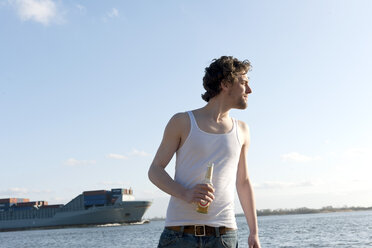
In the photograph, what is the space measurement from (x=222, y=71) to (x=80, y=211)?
6859 centimetres

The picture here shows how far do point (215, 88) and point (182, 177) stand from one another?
43 centimetres

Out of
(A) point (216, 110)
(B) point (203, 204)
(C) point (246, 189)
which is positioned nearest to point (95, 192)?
(C) point (246, 189)

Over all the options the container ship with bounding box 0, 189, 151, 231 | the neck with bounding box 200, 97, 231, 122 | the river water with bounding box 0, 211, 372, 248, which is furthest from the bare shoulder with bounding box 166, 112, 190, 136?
the container ship with bounding box 0, 189, 151, 231

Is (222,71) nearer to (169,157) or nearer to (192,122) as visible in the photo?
(192,122)

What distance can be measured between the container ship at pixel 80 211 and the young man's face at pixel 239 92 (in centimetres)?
6434

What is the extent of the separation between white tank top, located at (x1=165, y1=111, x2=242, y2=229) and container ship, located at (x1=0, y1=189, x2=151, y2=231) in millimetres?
64384

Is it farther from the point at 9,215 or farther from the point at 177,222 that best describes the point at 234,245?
the point at 9,215

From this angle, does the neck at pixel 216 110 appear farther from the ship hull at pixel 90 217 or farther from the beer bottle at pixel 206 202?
the ship hull at pixel 90 217

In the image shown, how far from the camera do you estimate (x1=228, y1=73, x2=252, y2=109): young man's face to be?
2.20 metres

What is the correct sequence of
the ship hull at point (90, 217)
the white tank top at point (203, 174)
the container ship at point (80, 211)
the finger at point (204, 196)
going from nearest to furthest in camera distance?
1. the finger at point (204, 196)
2. the white tank top at point (203, 174)
3. the ship hull at point (90, 217)
4. the container ship at point (80, 211)

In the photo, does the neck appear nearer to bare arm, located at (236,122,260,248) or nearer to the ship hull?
bare arm, located at (236,122,260,248)

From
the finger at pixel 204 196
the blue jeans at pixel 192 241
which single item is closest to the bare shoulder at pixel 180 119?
the finger at pixel 204 196

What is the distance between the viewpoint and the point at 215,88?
2.23 m

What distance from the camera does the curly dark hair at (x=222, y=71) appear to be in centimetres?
217
